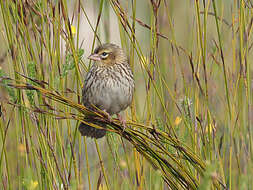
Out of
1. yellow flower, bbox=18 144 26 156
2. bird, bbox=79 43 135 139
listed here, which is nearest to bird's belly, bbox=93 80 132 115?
bird, bbox=79 43 135 139

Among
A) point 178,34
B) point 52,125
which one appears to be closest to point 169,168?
point 52,125

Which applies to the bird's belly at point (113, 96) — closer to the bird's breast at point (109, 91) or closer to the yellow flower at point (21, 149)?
the bird's breast at point (109, 91)

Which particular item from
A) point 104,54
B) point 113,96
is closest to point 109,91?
point 113,96

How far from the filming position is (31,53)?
1.63m

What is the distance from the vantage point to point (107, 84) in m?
2.26

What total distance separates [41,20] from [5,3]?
0.14 metres

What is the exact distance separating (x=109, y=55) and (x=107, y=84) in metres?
0.19

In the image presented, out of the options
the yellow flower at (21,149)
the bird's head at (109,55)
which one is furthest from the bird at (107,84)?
the yellow flower at (21,149)

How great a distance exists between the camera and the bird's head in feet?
7.53

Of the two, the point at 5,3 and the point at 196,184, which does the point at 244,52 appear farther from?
the point at 5,3

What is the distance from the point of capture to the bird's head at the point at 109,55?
7.53 feet

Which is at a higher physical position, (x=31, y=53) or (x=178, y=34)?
(x=178, y=34)

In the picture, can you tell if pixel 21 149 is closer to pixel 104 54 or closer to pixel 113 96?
pixel 113 96

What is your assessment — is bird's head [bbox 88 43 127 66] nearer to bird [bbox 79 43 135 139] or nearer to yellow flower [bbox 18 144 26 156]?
bird [bbox 79 43 135 139]
